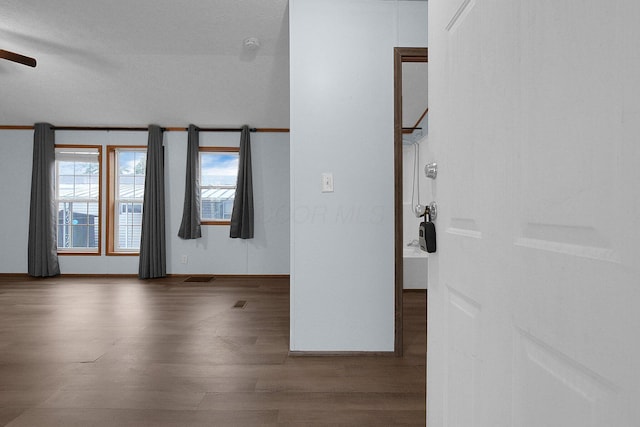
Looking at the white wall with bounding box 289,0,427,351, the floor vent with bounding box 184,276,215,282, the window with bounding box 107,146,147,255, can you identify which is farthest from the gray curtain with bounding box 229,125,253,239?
the white wall with bounding box 289,0,427,351

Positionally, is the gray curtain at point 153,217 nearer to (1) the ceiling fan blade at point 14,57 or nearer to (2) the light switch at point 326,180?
(1) the ceiling fan blade at point 14,57

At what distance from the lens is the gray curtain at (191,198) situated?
5.36m

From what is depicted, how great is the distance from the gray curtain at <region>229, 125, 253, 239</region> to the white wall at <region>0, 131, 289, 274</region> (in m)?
0.16

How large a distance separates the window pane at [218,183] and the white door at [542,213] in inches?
202

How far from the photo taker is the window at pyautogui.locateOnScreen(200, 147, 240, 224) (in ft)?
18.6

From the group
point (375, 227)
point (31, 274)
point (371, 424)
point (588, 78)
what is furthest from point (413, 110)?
point (31, 274)

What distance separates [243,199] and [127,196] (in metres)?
1.91

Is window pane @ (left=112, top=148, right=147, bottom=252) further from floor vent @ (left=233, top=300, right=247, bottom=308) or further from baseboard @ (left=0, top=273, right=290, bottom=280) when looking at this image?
floor vent @ (left=233, top=300, right=247, bottom=308)

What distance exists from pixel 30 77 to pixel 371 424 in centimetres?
506

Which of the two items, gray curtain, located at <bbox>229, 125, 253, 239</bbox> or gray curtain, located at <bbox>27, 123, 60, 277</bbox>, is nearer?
gray curtain, located at <bbox>27, 123, 60, 277</bbox>

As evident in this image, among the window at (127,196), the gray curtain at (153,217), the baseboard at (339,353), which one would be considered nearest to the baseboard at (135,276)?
the gray curtain at (153,217)

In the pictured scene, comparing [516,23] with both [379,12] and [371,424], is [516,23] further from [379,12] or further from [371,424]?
[379,12]

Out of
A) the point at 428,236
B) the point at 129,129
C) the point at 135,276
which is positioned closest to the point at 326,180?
the point at 428,236

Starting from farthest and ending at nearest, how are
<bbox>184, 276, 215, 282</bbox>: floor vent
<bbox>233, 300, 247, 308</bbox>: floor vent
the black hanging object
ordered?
<bbox>184, 276, 215, 282</bbox>: floor vent < <bbox>233, 300, 247, 308</bbox>: floor vent < the black hanging object
